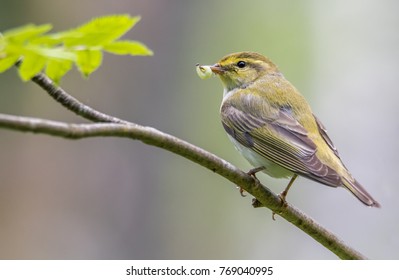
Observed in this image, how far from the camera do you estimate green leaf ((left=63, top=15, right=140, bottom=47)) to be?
164cm

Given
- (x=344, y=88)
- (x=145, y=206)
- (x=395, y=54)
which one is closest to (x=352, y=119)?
(x=344, y=88)

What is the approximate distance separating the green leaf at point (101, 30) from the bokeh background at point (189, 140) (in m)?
4.89

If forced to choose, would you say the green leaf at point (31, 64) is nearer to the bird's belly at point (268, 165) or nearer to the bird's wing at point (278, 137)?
the bird's wing at point (278, 137)

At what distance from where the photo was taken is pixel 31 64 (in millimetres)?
1657

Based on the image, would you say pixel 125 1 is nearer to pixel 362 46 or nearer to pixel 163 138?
pixel 362 46

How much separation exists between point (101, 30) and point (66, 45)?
4.1 inches


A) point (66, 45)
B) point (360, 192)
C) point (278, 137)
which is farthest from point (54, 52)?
point (278, 137)

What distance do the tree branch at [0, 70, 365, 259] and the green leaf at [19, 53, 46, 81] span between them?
0.47ft

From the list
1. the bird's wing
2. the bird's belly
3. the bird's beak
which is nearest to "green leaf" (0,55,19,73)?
Answer: the bird's wing

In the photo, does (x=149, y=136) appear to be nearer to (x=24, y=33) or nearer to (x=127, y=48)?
(x=127, y=48)

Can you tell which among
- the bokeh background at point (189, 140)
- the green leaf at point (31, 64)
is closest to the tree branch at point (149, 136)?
the green leaf at point (31, 64)

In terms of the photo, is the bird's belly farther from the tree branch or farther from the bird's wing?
the tree branch

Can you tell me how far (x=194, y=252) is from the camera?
7895 mm

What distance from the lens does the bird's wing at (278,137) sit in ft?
12.8
